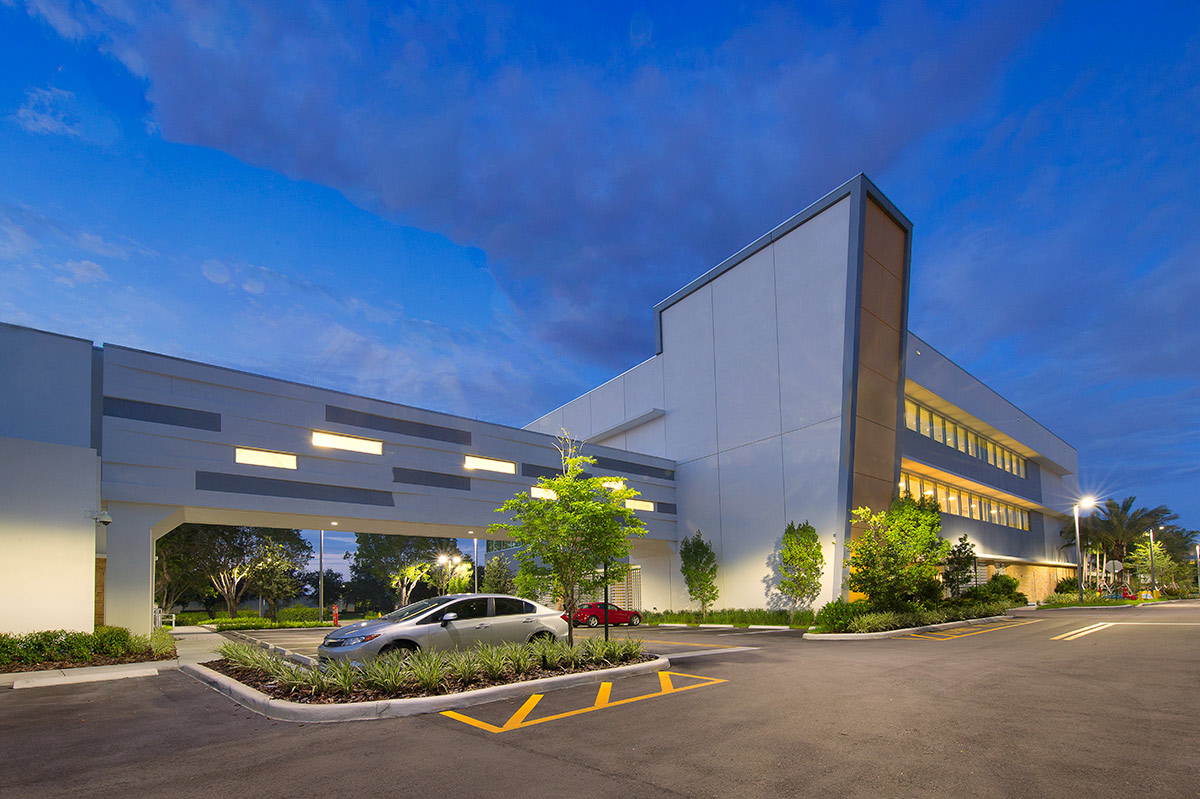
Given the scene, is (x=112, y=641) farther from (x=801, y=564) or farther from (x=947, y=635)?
(x=947, y=635)

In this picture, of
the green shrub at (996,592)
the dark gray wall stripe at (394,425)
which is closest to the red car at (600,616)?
the dark gray wall stripe at (394,425)

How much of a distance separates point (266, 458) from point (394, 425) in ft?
15.9

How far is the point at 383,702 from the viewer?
9617 millimetres

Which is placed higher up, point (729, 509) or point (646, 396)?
point (646, 396)

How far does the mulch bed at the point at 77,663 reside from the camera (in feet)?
49.1

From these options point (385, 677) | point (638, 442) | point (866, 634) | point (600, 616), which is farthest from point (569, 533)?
point (638, 442)

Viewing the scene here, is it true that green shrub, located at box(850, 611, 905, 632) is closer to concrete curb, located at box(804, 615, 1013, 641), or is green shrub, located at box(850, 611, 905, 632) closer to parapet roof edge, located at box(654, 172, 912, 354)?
concrete curb, located at box(804, 615, 1013, 641)

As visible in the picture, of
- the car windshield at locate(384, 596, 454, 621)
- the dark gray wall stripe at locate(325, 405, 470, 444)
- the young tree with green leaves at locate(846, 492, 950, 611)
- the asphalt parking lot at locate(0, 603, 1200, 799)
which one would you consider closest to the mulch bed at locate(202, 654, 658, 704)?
the asphalt parking lot at locate(0, 603, 1200, 799)

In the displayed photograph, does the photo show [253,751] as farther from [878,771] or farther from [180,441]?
[180,441]

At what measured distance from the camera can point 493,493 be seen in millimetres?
28859

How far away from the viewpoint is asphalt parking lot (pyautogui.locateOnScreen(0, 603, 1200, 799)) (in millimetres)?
6355

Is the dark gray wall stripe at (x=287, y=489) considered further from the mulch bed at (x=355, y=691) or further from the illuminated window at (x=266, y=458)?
the mulch bed at (x=355, y=691)

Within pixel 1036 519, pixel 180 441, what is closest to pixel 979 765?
pixel 180 441

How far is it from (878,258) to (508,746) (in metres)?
28.3
